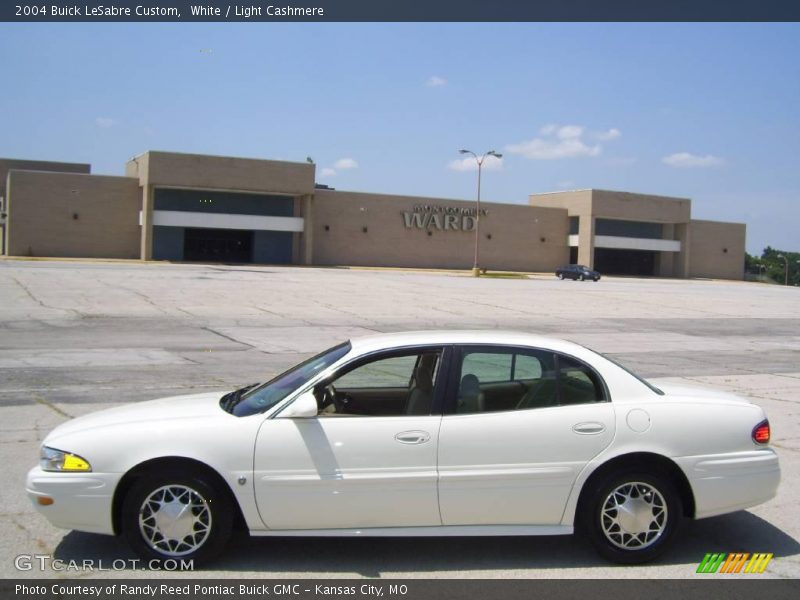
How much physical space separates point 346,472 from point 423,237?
66331mm

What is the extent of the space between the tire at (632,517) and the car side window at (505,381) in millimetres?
653

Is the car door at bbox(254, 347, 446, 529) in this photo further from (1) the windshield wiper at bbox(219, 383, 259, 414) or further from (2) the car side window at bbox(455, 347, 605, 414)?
(1) the windshield wiper at bbox(219, 383, 259, 414)

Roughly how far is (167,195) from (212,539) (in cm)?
5992

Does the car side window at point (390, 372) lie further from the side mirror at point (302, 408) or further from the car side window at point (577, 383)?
the car side window at point (577, 383)

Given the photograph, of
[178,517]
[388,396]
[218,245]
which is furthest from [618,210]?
[178,517]

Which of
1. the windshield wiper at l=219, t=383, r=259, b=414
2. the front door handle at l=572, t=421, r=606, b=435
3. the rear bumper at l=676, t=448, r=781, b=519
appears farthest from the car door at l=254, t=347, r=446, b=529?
the rear bumper at l=676, t=448, r=781, b=519

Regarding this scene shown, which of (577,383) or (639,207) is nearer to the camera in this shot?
(577,383)

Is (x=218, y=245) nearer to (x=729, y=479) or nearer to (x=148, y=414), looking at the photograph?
(x=148, y=414)

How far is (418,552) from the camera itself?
5191 millimetres

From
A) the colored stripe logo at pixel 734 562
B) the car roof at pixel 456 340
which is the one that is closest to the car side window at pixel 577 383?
the car roof at pixel 456 340

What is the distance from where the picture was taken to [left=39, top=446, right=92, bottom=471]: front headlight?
4801 mm

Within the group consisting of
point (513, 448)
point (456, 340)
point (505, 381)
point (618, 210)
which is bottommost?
point (513, 448)

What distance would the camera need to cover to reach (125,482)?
4.79m

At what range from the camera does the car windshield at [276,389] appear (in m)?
5.11
